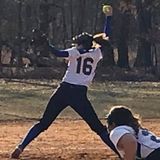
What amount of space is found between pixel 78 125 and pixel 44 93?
8.46m

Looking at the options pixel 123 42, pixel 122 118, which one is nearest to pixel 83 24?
pixel 123 42

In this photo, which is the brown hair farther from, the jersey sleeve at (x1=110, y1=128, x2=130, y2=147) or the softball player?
the softball player

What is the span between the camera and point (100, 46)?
1080 cm

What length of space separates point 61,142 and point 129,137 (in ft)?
23.1

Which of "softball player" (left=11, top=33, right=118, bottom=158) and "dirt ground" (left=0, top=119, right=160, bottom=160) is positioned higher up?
"softball player" (left=11, top=33, right=118, bottom=158)

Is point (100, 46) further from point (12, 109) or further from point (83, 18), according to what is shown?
point (83, 18)

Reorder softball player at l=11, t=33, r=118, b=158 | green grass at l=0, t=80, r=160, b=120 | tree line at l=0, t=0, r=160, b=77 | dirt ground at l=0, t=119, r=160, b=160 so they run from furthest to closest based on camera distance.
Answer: tree line at l=0, t=0, r=160, b=77 → green grass at l=0, t=80, r=160, b=120 → dirt ground at l=0, t=119, r=160, b=160 → softball player at l=11, t=33, r=118, b=158

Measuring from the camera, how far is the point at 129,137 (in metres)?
6.64

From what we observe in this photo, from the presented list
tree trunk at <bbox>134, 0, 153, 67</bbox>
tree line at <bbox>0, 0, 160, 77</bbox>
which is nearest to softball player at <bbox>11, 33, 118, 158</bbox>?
tree line at <bbox>0, 0, 160, 77</bbox>

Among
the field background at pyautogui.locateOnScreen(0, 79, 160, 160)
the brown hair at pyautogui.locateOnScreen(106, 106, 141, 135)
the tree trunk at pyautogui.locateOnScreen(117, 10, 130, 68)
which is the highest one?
the brown hair at pyautogui.locateOnScreen(106, 106, 141, 135)

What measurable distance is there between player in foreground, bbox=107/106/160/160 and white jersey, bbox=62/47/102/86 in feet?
12.4

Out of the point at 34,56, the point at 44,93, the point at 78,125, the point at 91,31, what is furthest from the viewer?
the point at 91,31

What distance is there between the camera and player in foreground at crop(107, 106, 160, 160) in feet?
21.8

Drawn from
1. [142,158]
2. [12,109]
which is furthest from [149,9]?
[142,158]
